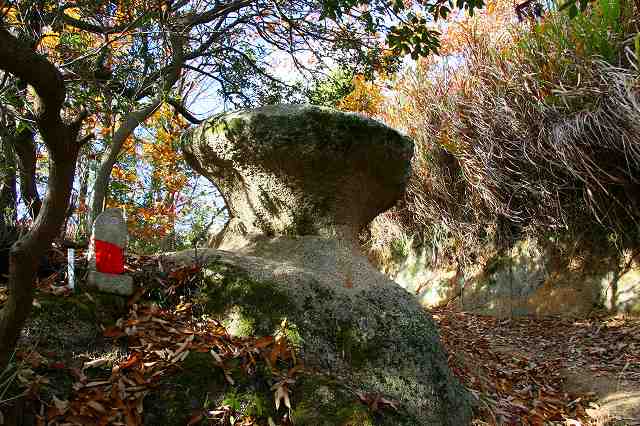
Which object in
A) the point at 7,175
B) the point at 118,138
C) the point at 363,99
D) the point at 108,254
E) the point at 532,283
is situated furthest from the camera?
the point at 363,99

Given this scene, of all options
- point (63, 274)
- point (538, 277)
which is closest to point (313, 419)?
point (63, 274)

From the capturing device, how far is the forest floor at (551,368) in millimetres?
3965

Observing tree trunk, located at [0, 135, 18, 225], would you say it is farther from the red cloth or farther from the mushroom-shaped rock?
the red cloth

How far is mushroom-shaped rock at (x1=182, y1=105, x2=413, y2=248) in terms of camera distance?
155 inches

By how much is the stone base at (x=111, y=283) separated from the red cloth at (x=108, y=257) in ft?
0.10

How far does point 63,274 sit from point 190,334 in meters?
1.02

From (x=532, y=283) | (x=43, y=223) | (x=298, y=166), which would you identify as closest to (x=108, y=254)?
(x=43, y=223)

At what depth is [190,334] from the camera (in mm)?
2922

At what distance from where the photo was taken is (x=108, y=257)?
302cm

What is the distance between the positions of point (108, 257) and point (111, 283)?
17 cm

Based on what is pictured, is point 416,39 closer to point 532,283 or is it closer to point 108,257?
point 108,257

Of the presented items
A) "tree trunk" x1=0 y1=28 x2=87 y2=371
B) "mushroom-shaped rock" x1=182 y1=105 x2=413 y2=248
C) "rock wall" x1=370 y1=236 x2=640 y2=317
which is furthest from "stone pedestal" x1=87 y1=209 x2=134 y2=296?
"rock wall" x1=370 y1=236 x2=640 y2=317

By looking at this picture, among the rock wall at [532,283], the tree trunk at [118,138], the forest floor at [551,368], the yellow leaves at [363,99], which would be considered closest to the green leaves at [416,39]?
the tree trunk at [118,138]

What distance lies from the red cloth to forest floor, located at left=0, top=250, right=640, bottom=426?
0.74 ft
